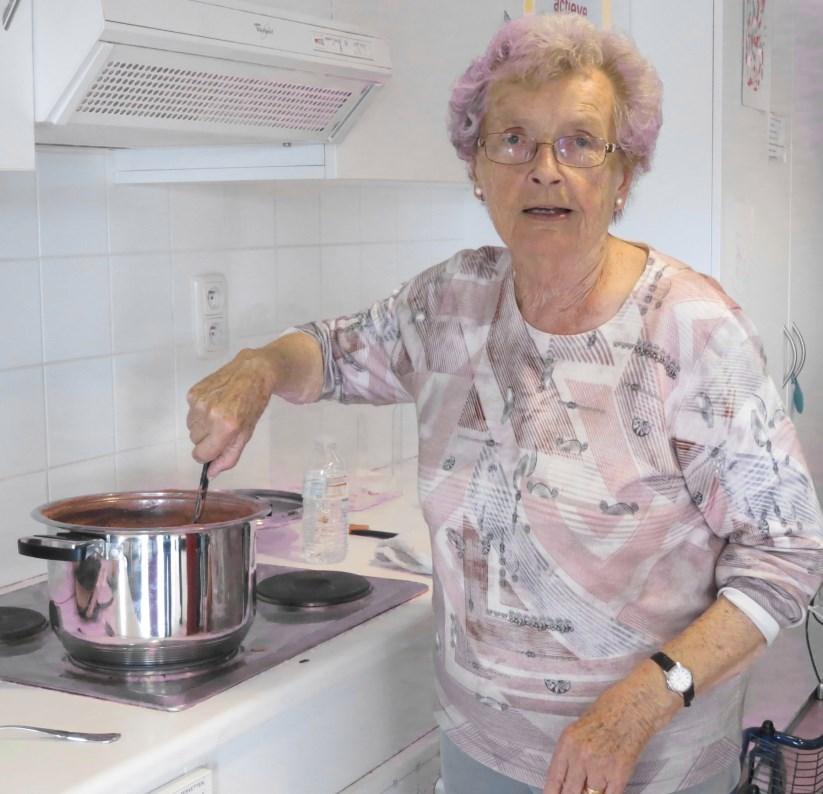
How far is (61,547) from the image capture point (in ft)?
4.52

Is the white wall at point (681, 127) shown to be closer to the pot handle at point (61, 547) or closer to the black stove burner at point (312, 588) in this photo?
the black stove burner at point (312, 588)

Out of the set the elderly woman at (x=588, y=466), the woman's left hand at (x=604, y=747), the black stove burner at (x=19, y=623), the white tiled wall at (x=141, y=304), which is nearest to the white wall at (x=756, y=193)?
the white tiled wall at (x=141, y=304)

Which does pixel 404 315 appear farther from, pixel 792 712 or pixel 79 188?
pixel 792 712

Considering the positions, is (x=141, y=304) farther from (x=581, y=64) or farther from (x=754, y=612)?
(x=754, y=612)

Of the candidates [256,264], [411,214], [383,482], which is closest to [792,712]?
[383,482]

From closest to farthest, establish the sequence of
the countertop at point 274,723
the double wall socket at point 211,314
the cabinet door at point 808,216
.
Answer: the countertop at point 274,723 < the double wall socket at point 211,314 < the cabinet door at point 808,216

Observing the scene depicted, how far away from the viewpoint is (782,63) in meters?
2.87

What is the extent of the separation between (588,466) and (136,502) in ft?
2.00

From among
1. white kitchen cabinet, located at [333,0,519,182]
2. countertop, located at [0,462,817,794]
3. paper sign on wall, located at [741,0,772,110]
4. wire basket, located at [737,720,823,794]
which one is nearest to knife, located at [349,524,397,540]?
countertop, located at [0,462,817,794]

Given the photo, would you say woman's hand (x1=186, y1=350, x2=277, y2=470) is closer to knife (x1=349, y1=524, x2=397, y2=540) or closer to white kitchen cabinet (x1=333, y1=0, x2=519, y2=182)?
white kitchen cabinet (x1=333, y1=0, x2=519, y2=182)

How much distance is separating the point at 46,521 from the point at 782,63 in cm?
215

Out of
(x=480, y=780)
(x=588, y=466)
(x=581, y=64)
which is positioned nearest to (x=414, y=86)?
(x=581, y=64)

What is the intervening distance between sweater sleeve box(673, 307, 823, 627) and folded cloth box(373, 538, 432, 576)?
25.7 inches

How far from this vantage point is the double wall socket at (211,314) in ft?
6.98
